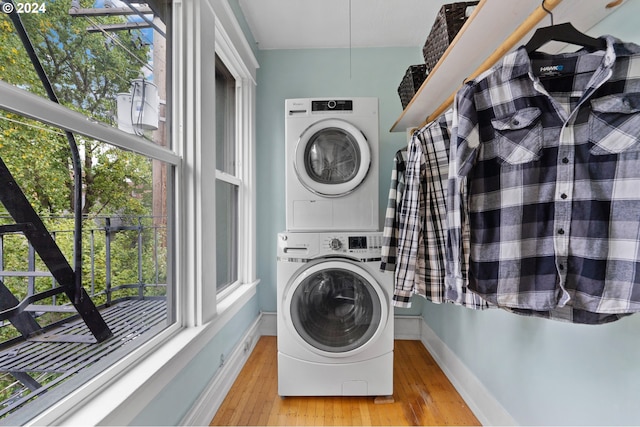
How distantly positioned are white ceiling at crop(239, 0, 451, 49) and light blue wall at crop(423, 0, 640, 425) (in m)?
1.47

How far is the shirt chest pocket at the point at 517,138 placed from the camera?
31.6 inches

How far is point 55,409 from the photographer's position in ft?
2.64

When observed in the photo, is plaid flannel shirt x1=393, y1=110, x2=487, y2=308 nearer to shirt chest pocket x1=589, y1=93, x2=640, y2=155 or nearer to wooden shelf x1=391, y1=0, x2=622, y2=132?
wooden shelf x1=391, y1=0, x2=622, y2=132

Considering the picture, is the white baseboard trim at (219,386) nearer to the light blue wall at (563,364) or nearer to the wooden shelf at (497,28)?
the light blue wall at (563,364)

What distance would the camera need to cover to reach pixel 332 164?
6.33 ft

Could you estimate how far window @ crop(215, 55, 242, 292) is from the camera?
200 centimetres

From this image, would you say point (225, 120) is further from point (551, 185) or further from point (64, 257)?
point (551, 185)

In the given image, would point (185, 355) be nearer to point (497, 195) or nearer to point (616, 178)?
point (497, 195)

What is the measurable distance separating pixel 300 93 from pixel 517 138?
6.96 ft

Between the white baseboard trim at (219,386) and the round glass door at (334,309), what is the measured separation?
0.52 m

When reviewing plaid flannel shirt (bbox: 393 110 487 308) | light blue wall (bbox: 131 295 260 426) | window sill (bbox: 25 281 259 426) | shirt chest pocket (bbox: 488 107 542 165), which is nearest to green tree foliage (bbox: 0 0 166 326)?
window sill (bbox: 25 281 259 426)

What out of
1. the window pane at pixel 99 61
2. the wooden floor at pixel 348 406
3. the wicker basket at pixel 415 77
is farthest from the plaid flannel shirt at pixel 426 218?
the window pane at pixel 99 61

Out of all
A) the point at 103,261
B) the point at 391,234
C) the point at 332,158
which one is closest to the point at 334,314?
the point at 391,234

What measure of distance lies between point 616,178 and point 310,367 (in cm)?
162
